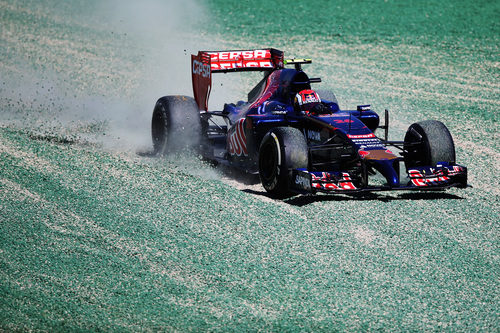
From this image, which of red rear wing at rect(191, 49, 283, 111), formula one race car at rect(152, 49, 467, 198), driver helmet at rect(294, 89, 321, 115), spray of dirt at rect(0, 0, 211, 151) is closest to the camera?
formula one race car at rect(152, 49, 467, 198)

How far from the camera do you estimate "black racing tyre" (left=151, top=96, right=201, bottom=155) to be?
11500 mm

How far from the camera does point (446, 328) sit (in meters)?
6.52

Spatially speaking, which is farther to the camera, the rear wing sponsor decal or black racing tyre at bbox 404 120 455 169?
the rear wing sponsor decal

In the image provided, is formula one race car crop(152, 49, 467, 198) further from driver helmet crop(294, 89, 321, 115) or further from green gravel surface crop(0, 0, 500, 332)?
green gravel surface crop(0, 0, 500, 332)

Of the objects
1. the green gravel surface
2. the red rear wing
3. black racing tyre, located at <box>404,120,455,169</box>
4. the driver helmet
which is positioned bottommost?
the green gravel surface

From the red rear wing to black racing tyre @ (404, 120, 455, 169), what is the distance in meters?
3.06

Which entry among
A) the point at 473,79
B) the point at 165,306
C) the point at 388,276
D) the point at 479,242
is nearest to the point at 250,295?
the point at 165,306

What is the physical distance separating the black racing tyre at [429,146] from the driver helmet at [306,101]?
1368 millimetres

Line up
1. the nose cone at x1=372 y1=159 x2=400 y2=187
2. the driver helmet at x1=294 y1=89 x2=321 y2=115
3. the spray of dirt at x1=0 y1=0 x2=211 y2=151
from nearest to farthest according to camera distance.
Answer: the nose cone at x1=372 y1=159 x2=400 y2=187 < the driver helmet at x1=294 y1=89 x2=321 y2=115 < the spray of dirt at x1=0 y1=0 x2=211 y2=151

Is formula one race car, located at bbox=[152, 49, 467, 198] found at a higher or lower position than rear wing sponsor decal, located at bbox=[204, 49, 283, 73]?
lower

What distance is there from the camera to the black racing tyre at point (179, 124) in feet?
37.7

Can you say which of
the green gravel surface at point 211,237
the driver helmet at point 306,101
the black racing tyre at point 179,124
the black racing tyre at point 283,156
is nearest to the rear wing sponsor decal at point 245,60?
the black racing tyre at point 179,124

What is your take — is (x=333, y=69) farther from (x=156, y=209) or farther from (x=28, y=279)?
(x=28, y=279)

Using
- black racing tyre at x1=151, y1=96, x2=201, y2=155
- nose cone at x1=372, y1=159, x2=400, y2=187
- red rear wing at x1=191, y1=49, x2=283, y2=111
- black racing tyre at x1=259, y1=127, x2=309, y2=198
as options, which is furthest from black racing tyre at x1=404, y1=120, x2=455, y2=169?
black racing tyre at x1=151, y1=96, x2=201, y2=155
